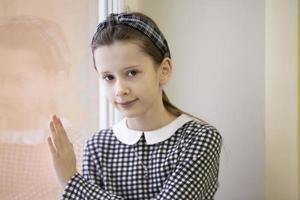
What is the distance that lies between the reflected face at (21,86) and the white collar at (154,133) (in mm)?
344

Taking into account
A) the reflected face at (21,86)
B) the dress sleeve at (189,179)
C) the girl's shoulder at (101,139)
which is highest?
the reflected face at (21,86)

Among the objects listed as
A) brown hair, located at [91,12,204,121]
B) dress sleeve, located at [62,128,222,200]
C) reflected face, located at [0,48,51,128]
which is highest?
brown hair, located at [91,12,204,121]

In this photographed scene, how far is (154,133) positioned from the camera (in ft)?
3.30

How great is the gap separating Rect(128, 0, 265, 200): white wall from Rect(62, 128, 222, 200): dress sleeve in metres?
0.34

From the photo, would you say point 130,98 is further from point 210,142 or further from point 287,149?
point 287,149

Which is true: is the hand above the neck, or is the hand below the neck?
below

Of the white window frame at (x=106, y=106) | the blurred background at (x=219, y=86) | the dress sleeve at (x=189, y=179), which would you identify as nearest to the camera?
the dress sleeve at (x=189, y=179)

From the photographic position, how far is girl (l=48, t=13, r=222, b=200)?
0.91 meters

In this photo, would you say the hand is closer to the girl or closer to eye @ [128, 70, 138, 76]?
the girl

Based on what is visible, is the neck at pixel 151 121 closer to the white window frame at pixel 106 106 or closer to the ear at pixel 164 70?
the ear at pixel 164 70

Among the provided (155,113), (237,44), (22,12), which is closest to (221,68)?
(237,44)

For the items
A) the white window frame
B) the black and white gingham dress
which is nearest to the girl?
the black and white gingham dress

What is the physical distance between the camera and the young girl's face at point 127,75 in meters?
0.90

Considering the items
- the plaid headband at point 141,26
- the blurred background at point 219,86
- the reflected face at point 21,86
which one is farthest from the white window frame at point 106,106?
the plaid headband at point 141,26
